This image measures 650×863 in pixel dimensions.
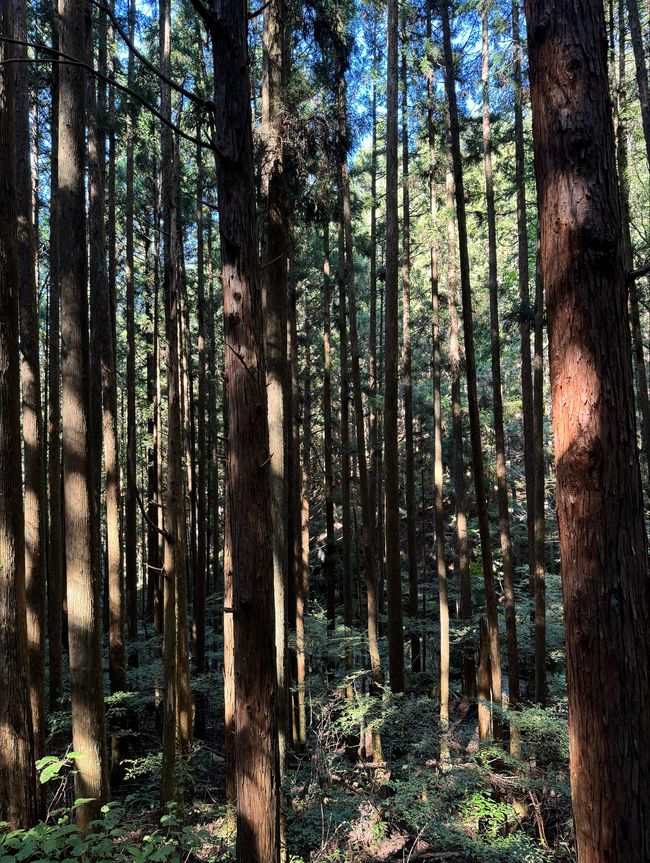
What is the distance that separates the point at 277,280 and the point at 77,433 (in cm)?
372

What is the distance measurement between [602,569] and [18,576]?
465cm

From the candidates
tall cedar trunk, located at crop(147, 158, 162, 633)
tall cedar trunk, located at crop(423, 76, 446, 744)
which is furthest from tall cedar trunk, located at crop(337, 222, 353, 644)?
tall cedar trunk, located at crop(147, 158, 162, 633)

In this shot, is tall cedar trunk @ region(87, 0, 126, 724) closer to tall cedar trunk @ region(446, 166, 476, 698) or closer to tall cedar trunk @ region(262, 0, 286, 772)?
tall cedar trunk @ region(262, 0, 286, 772)

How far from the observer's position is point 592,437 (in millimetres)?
2115

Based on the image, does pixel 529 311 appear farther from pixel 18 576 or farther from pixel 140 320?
pixel 140 320

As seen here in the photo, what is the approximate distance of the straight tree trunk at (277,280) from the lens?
7.07 meters

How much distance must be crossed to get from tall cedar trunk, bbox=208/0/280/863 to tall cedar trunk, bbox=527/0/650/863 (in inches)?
71.9

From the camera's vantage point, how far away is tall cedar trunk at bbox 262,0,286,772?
707 centimetres

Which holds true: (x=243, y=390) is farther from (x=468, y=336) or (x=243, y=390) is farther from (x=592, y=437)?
(x=468, y=336)

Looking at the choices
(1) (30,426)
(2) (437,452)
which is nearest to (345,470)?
(2) (437,452)

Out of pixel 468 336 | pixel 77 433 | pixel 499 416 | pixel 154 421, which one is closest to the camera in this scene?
pixel 77 433

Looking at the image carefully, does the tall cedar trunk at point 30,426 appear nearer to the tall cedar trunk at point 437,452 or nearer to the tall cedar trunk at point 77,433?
the tall cedar trunk at point 77,433

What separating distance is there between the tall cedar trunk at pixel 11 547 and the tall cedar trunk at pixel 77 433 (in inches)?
15.3

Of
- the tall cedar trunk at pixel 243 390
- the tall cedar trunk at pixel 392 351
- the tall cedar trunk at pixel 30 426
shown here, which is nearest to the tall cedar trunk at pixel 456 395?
the tall cedar trunk at pixel 392 351
